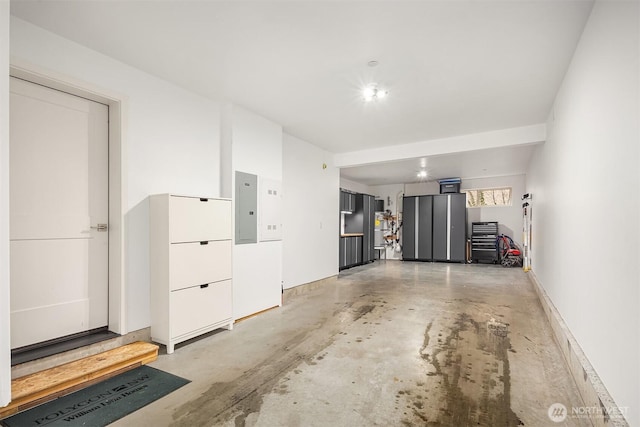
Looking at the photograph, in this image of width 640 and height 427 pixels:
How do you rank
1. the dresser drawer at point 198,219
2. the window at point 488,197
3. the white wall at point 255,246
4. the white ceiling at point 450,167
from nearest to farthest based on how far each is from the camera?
the dresser drawer at point 198,219 < the white wall at point 255,246 < the white ceiling at point 450,167 < the window at point 488,197

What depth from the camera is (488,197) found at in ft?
31.5

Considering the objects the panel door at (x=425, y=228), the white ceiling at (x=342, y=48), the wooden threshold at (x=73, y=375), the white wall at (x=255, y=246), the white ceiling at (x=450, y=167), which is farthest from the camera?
the panel door at (x=425, y=228)

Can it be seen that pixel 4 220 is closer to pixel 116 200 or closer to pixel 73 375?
pixel 116 200

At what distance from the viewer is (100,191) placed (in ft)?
9.32

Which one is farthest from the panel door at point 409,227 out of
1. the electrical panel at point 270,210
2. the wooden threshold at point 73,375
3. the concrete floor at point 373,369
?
the wooden threshold at point 73,375

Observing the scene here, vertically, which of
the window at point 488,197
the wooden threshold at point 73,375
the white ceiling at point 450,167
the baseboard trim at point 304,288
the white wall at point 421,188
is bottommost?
the baseboard trim at point 304,288

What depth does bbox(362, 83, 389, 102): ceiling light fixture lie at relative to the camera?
328 cm

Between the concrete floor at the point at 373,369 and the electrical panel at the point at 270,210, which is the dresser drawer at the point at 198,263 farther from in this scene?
the electrical panel at the point at 270,210

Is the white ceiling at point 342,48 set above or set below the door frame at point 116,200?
above

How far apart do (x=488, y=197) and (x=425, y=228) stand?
2197 millimetres

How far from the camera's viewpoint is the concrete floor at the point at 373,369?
188 centimetres

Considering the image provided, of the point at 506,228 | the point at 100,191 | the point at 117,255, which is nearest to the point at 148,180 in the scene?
the point at 100,191

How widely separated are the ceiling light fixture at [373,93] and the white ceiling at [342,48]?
0.08 metres

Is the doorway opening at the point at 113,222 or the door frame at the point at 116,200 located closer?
the doorway opening at the point at 113,222
